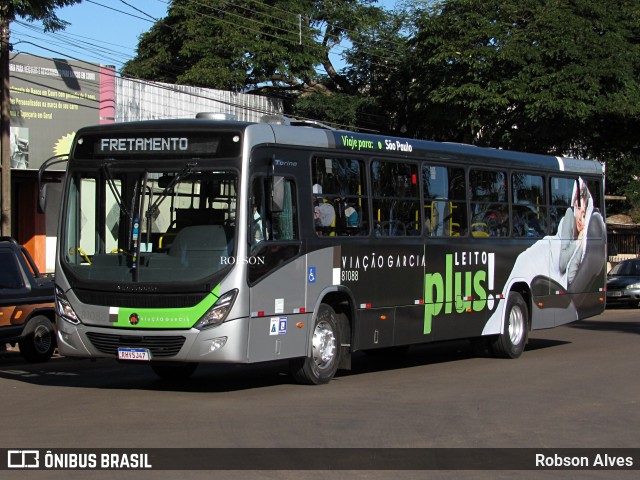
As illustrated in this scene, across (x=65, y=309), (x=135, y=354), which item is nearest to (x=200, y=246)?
(x=135, y=354)

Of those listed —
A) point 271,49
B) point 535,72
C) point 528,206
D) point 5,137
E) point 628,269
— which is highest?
point 271,49

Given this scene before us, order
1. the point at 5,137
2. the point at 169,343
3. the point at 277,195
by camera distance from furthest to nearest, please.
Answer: the point at 5,137
the point at 277,195
the point at 169,343

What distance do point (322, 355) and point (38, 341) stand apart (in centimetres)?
556

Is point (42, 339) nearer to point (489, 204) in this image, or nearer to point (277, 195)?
point (277, 195)

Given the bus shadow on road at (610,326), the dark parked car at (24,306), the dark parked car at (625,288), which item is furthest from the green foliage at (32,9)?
the dark parked car at (625,288)

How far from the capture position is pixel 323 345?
40.9 ft

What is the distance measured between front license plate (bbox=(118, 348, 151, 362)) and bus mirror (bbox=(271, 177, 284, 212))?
2.12 meters

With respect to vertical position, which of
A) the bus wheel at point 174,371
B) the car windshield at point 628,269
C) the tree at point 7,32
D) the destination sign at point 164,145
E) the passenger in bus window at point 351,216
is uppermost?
the tree at point 7,32

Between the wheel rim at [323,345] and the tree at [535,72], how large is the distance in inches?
789

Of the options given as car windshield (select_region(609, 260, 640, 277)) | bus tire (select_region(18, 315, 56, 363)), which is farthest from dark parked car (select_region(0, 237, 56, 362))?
car windshield (select_region(609, 260, 640, 277))

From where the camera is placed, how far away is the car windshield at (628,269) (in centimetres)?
3173

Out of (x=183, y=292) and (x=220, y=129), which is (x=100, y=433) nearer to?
(x=183, y=292)

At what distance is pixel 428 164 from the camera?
14.6 meters

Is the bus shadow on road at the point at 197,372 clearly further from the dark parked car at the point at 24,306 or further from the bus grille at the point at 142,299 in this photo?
the bus grille at the point at 142,299
